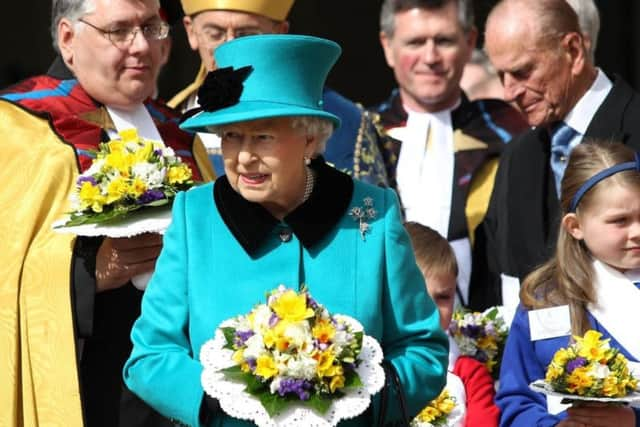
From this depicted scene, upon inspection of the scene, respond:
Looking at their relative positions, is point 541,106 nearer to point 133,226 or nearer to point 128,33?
point 128,33

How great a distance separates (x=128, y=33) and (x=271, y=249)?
161cm

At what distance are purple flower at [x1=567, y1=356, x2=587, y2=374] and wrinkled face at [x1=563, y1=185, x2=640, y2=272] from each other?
537 mm

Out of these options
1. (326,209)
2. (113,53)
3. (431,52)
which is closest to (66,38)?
(113,53)

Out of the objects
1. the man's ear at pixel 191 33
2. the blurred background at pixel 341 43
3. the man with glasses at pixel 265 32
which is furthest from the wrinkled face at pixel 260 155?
the blurred background at pixel 341 43

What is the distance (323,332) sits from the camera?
13.4 ft

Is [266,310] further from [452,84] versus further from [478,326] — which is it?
[452,84]

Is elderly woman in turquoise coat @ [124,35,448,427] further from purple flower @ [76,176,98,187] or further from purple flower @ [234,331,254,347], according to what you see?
purple flower @ [76,176,98,187]

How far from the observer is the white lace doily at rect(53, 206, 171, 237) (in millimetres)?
5145

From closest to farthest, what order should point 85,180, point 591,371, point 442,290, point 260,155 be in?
point 260,155, point 591,371, point 85,180, point 442,290

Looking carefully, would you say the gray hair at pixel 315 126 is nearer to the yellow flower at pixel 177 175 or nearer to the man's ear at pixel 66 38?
the yellow flower at pixel 177 175

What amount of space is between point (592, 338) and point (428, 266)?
1034mm

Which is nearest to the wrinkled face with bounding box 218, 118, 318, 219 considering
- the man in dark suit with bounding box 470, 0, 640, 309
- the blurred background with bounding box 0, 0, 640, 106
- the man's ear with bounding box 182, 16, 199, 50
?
the man in dark suit with bounding box 470, 0, 640, 309

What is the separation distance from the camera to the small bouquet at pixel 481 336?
606cm

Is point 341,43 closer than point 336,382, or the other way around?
point 336,382
